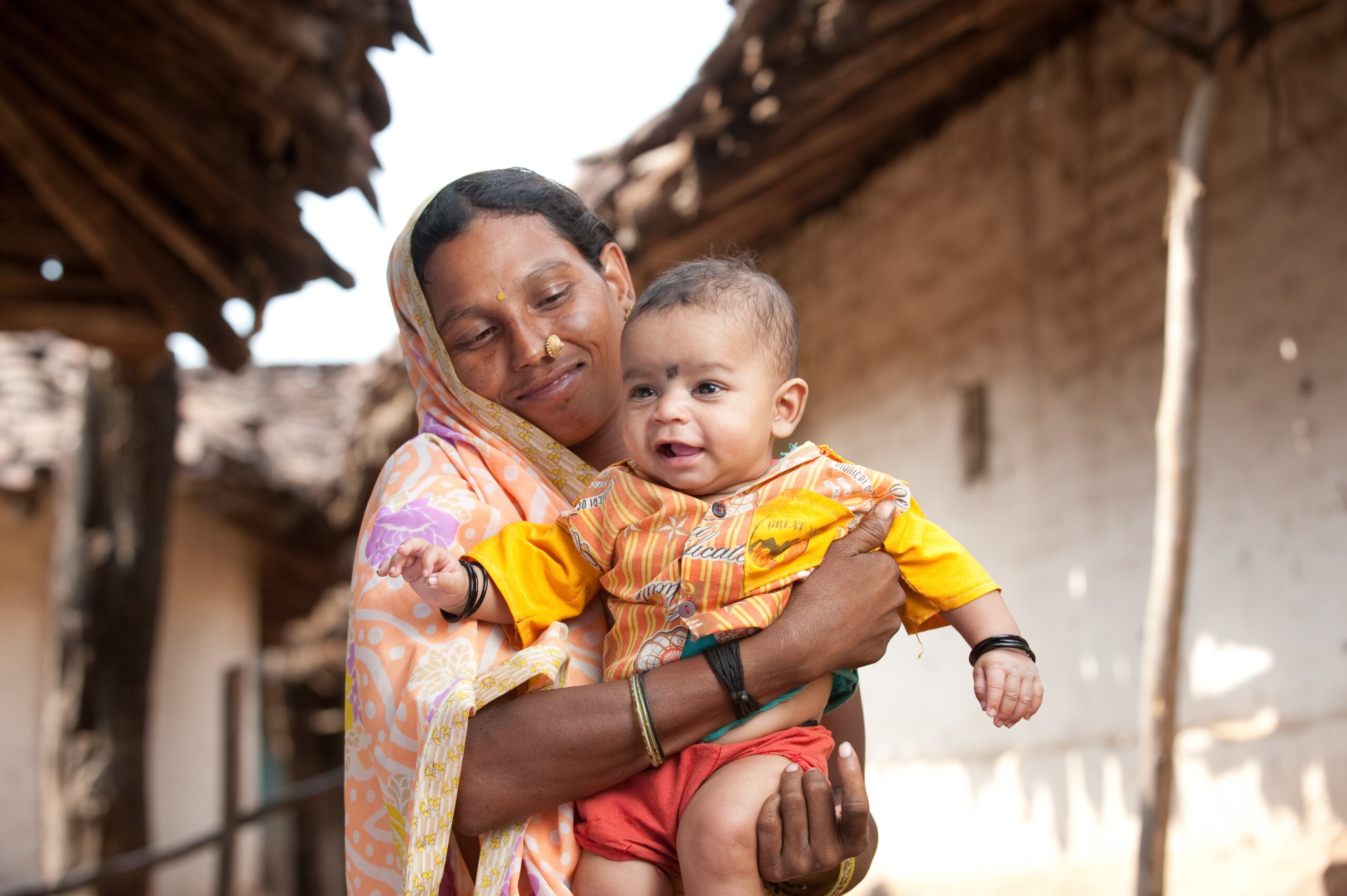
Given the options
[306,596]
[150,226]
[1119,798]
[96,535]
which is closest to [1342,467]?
[1119,798]

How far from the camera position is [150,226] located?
19.9 feet

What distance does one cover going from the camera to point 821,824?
5.41 ft

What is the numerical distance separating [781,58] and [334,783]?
540cm

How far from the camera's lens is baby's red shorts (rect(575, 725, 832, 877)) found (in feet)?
5.74

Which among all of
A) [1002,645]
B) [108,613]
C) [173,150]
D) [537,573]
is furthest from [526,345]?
[108,613]

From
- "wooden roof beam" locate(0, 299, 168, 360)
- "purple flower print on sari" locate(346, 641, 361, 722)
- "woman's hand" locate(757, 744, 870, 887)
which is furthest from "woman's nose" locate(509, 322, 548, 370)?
"wooden roof beam" locate(0, 299, 168, 360)

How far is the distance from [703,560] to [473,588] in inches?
12.4

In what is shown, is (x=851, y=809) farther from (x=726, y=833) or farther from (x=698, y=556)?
(x=698, y=556)

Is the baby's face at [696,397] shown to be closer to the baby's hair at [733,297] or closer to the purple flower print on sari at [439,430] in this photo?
the baby's hair at [733,297]

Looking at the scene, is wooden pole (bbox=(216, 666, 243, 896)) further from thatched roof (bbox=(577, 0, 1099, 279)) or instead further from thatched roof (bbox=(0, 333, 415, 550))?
thatched roof (bbox=(577, 0, 1099, 279))

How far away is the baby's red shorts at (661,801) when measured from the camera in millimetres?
1751

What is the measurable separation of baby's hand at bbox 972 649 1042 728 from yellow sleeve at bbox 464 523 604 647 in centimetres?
56

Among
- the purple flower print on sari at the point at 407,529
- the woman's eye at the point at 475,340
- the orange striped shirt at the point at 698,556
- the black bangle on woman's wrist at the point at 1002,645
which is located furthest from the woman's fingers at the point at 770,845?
the woman's eye at the point at 475,340

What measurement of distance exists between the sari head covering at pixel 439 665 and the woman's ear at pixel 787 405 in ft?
Answer: 1.27
